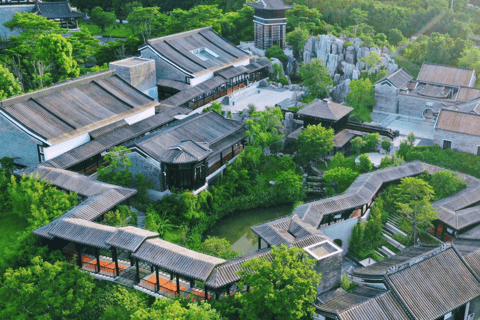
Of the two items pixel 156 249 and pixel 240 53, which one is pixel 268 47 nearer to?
pixel 240 53

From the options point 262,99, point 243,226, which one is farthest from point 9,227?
point 262,99

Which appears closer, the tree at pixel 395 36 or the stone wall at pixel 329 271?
the stone wall at pixel 329 271

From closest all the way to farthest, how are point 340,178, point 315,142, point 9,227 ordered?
1. point 9,227
2. point 340,178
3. point 315,142

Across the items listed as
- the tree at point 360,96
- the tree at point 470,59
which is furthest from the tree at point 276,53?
the tree at point 470,59

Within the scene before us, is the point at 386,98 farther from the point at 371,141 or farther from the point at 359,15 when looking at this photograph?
the point at 359,15

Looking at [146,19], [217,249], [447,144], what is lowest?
[217,249]

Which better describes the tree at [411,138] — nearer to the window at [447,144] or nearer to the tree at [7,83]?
the window at [447,144]

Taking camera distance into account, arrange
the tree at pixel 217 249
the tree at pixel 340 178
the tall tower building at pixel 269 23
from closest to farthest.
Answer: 1. the tree at pixel 217 249
2. the tree at pixel 340 178
3. the tall tower building at pixel 269 23

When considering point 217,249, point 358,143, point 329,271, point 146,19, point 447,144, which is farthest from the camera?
point 146,19
